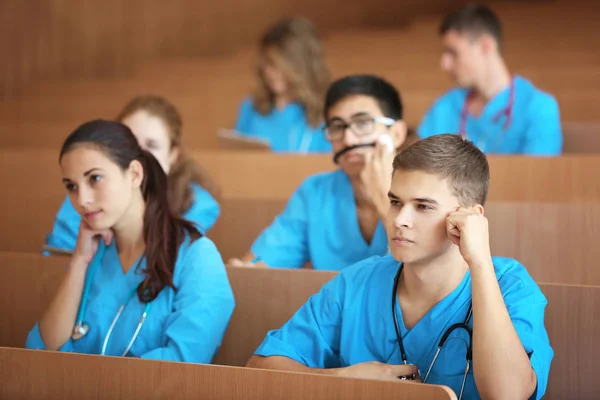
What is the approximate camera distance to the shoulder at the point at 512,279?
1.43 m

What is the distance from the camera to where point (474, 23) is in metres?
3.15

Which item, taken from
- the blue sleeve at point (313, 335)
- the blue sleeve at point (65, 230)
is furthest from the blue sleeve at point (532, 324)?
the blue sleeve at point (65, 230)

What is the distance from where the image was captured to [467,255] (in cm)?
135

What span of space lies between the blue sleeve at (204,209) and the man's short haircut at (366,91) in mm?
525

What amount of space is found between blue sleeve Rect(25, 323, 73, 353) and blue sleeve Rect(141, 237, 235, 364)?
0.79ft

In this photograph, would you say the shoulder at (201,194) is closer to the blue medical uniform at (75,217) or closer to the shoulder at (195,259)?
the blue medical uniform at (75,217)

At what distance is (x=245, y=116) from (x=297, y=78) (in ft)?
1.44

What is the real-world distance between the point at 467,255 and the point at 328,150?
2.25 m

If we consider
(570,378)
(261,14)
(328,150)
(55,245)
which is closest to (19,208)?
(55,245)

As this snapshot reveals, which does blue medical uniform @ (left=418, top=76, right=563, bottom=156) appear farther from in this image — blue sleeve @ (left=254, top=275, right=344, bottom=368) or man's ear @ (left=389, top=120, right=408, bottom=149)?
blue sleeve @ (left=254, top=275, right=344, bottom=368)

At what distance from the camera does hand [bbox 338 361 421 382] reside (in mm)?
1413

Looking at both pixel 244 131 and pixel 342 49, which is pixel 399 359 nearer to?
pixel 244 131

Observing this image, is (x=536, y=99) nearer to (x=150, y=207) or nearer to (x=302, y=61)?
(x=302, y=61)

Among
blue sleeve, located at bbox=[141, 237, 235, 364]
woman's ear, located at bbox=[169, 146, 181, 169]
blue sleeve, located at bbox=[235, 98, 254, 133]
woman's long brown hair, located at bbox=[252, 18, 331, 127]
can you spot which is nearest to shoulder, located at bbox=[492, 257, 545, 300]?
blue sleeve, located at bbox=[141, 237, 235, 364]
